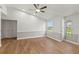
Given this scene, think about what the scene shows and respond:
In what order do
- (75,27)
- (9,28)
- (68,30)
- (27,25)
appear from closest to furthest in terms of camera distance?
(75,27)
(68,30)
(27,25)
(9,28)

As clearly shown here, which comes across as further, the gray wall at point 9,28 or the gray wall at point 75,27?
the gray wall at point 9,28

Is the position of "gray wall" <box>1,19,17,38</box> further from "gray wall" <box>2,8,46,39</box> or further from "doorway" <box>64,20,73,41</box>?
"doorway" <box>64,20,73,41</box>

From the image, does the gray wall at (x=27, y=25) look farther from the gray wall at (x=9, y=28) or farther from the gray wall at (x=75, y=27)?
the gray wall at (x=75, y=27)

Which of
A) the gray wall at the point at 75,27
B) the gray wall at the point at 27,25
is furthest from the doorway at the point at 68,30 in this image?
the gray wall at the point at 27,25

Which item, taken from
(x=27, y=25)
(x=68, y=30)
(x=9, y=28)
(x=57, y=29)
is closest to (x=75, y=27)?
(x=68, y=30)

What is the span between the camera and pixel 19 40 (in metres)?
5.96

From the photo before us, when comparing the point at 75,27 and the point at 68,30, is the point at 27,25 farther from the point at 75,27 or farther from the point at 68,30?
the point at 75,27

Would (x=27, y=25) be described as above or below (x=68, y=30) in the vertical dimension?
above

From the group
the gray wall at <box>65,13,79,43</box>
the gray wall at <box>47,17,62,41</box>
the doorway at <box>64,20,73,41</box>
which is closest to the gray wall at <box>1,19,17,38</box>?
the gray wall at <box>47,17,62,41</box>

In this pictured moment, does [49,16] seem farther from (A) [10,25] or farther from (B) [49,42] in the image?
(A) [10,25]

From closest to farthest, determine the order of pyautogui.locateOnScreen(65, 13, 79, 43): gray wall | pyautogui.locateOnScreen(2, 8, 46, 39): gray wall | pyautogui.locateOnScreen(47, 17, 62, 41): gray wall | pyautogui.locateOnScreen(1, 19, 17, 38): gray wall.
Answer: pyautogui.locateOnScreen(2, 8, 46, 39): gray wall < pyautogui.locateOnScreen(65, 13, 79, 43): gray wall < pyautogui.locateOnScreen(47, 17, 62, 41): gray wall < pyautogui.locateOnScreen(1, 19, 17, 38): gray wall

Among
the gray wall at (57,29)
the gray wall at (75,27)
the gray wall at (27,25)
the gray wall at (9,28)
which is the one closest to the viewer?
the gray wall at (27,25)

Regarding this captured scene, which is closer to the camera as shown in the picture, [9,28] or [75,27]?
[75,27]
